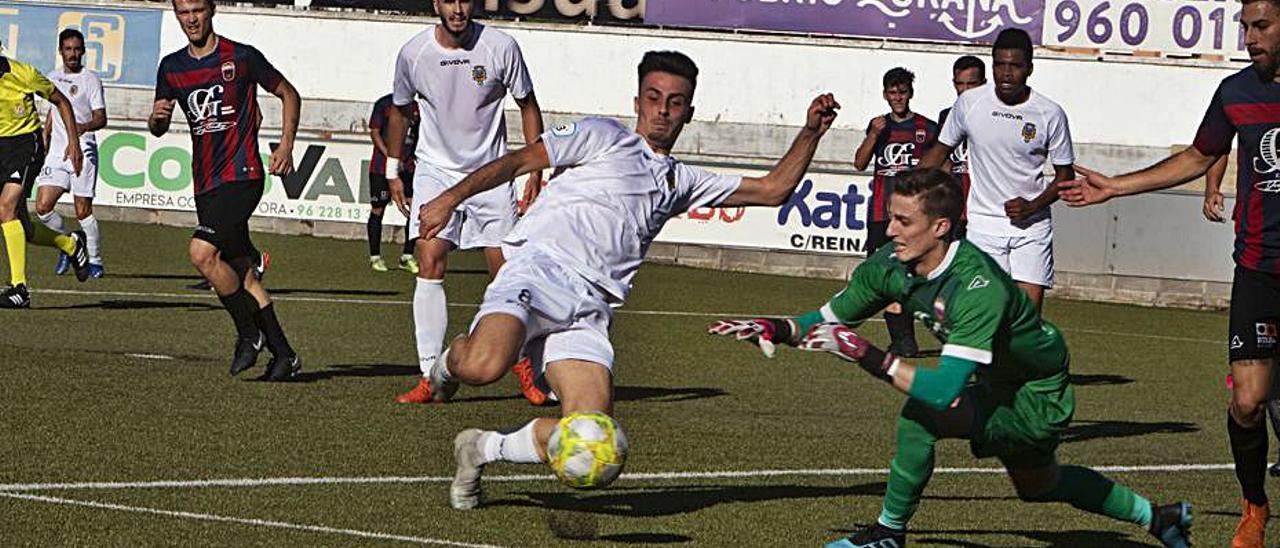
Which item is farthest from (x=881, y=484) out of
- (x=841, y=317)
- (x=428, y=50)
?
(x=428, y=50)

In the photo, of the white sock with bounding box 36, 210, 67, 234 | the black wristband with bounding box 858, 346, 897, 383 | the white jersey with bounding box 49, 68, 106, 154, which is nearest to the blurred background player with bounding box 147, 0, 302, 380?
the black wristband with bounding box 858, 346, 897, 383

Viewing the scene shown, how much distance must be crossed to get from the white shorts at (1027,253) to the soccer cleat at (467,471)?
202 inches

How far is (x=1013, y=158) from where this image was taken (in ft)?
39.0

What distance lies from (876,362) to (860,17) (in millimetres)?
29459

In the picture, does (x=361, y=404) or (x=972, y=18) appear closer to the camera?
(x=361, y=404)

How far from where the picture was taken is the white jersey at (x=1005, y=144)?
11.8 metres

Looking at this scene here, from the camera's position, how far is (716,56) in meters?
35.7

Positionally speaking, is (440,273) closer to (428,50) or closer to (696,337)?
(428,50)

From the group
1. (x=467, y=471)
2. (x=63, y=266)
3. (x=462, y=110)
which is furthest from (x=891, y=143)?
(x=467, y=471)

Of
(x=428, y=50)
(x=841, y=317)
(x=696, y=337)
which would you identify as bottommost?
(x=696, y=337)

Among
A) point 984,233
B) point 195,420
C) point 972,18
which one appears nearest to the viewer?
point 195,420

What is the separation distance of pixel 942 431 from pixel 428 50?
5247 mm

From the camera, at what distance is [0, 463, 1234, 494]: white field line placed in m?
7.50

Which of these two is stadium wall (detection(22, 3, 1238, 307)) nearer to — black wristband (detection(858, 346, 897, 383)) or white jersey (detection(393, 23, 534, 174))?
white jersey (detection(393, 23, 534, 174))
